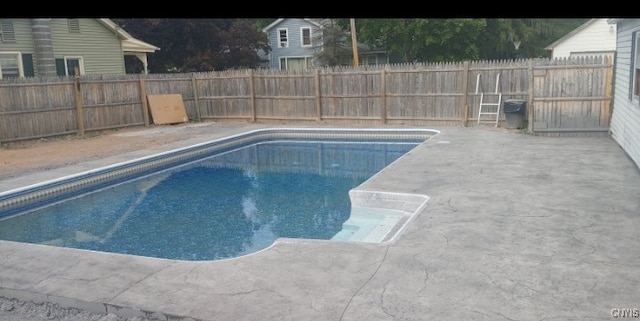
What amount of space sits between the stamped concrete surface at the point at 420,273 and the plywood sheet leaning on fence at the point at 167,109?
1133 cm

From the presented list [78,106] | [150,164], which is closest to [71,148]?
[78,106]

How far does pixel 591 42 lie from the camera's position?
23.1 meters

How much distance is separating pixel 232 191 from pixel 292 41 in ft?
76.9

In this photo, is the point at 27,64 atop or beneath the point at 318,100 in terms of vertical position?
atop

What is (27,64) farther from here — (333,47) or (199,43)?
(333,47)

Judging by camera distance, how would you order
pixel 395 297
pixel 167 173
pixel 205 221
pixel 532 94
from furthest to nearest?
1. pixel 532 94
2. pixel 167 173
3. pixel 205 221
4. pixel 395 297

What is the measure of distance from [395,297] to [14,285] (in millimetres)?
3196

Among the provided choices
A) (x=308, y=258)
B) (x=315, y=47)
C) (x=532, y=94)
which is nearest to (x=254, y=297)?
(x=308, y=258)

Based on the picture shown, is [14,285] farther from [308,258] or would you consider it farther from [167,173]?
[167,173]

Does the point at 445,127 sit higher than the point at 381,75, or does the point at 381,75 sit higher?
the point at 381,75

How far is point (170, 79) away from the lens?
17047mm

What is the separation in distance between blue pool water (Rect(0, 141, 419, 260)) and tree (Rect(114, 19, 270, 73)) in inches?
683

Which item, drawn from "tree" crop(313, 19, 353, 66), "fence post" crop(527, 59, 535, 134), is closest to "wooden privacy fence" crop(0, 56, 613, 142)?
"fence post" crop(527, 59, 535, 134)

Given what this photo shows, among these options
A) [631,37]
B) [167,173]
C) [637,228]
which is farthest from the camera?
[167,173]
